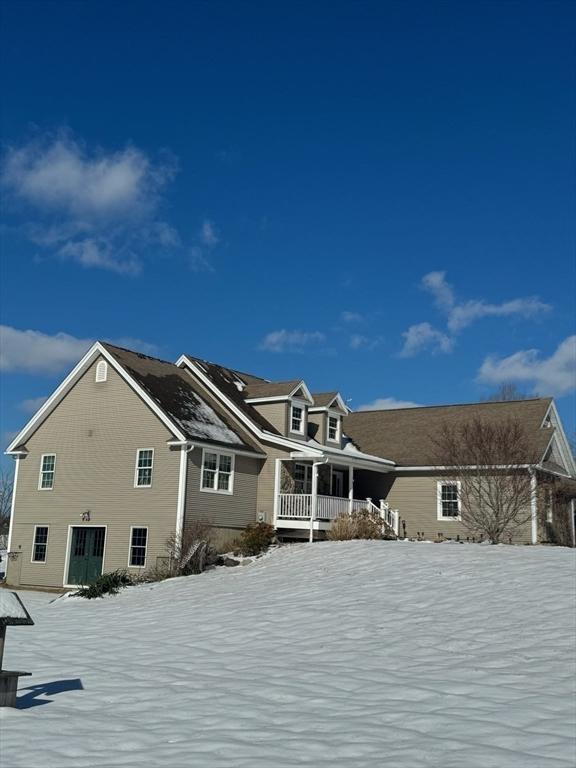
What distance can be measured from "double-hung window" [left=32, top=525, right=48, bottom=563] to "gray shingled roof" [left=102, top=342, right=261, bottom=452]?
6.47 meters

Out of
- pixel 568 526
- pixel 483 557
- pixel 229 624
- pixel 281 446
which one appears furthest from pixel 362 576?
pixel 568 526

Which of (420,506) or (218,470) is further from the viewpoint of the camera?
(420,506)

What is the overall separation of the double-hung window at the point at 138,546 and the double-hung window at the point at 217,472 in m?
2.47

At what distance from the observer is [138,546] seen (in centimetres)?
2664

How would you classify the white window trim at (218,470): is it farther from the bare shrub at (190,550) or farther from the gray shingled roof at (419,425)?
the gray shingled roof at (419,425)

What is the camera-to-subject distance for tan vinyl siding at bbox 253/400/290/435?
31109 mm

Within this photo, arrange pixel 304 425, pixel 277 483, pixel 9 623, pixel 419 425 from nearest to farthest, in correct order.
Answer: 1. pixel 9 623
2. pixel 277 483
3. pixel 304 425
4. pixel 419 425

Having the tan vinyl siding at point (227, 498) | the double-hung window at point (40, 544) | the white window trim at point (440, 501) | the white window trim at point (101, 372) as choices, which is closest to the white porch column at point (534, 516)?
the white window trim at point (440, 501)

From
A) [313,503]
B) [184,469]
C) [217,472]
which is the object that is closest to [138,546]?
[184,469]

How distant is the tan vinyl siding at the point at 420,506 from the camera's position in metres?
31.4

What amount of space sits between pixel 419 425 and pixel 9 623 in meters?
28.1

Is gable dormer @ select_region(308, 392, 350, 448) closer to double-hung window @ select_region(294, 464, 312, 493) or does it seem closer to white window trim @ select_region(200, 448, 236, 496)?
double-hung window @ select_region(294, 464, 312, 493)

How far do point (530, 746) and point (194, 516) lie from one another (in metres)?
19.2

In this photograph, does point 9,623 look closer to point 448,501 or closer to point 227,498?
point 227,498
